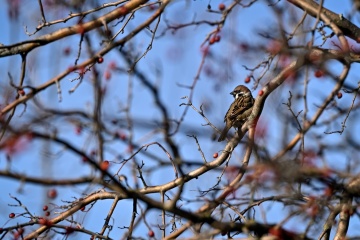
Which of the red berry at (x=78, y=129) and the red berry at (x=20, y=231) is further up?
the red berry at (x=20, y=231)

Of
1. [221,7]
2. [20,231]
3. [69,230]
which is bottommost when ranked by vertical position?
[69,230]

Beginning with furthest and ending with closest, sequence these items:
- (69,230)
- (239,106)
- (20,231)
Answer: (239,106) < (20,231) < (69,230)

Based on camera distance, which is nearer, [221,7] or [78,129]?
[78,129]

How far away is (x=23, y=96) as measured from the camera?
524 cm

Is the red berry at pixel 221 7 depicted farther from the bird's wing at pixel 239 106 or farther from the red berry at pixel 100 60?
the bird's wing at pixel 239 106


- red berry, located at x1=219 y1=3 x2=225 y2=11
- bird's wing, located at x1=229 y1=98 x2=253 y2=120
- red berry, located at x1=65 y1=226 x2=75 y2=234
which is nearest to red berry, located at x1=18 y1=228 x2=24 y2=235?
red berry, located at x1=65 y1=226 x2=75 y2=234

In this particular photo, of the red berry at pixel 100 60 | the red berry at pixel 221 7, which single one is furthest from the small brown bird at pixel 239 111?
the red berry at pixel 100 60

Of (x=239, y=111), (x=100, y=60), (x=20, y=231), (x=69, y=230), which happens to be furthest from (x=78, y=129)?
(x=239, y=111)

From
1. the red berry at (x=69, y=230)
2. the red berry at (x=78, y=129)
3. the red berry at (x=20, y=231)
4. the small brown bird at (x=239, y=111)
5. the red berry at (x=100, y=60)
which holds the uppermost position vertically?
the small brown bird at (x=239, y=111)

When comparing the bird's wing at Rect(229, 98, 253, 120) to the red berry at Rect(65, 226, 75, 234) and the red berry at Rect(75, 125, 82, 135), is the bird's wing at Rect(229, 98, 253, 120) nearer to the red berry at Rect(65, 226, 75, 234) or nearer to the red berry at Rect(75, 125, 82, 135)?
the red berry at Rect(65, 226, 75, 234)

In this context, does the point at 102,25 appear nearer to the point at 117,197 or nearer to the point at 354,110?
the point at 117,197

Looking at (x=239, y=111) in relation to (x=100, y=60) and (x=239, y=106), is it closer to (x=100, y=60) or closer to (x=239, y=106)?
(x=239, y=106)

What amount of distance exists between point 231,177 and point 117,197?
1.61 meters

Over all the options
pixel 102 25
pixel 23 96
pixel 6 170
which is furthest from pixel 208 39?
pixel 6 170
